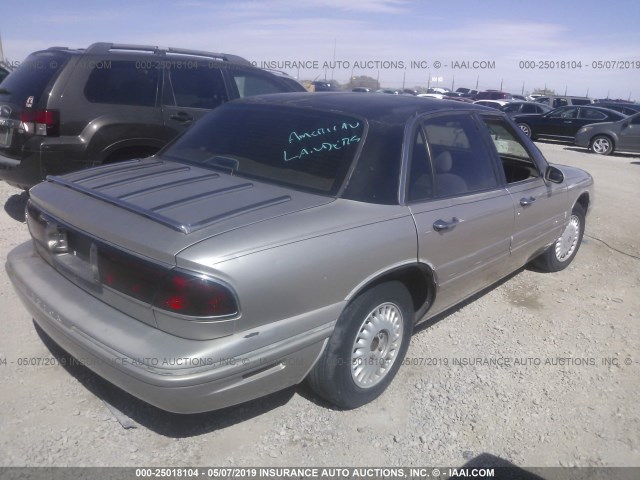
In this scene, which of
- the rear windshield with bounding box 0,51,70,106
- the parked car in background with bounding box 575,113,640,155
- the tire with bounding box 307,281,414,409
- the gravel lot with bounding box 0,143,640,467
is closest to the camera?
the gravel lot with bounding box 0,143,640,467

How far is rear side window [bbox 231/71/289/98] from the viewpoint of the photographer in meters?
6.49

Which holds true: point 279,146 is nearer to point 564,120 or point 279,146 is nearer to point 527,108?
point 564,120

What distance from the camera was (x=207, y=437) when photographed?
8.96 ft

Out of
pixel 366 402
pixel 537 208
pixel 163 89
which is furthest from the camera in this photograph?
pixel 163 89

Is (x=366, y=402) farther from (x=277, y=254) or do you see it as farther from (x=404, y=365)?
(x=277, y=254)

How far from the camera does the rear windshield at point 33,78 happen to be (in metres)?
5.18

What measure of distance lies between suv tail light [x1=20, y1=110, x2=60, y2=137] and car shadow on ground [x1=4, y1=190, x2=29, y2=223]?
1.15 metres

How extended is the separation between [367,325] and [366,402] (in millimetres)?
463

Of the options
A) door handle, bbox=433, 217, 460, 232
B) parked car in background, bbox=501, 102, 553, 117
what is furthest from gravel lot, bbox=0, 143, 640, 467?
parked car in background, bbox=501, 102, 553, 117

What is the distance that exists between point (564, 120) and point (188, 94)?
15.9 meters

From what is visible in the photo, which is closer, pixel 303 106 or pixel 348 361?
pixel 348 361

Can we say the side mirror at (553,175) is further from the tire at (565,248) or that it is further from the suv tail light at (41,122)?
the suv tail light at (41,122)

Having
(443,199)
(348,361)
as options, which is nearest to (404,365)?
(348,361)

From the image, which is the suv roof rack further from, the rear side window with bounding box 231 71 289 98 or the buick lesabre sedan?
the buick lesabre sedan
